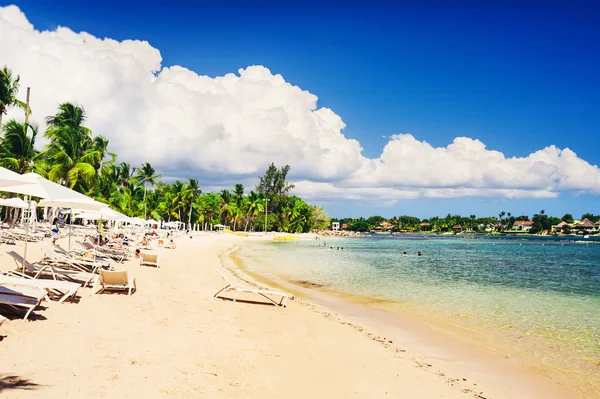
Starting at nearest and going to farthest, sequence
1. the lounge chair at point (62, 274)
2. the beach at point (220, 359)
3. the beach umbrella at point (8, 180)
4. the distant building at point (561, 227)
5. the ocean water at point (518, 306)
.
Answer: the beach at point (220, 359), the beach umbrella at point (8, 180), the ocean water at point (518, 306), the lounge chair at point (62, 274), the distant building at point (561, 227)

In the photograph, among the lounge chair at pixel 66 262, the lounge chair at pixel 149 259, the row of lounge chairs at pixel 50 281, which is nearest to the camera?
the row of lounge chairs at pixel 50 281

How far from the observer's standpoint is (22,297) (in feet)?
21.4

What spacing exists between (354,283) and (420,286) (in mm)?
3107

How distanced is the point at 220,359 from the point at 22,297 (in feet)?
11.4

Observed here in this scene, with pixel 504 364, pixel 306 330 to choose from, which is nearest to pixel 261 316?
pixel 306 330

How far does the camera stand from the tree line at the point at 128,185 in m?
29.9

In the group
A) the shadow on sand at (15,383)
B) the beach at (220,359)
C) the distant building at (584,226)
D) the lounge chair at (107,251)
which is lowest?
the beach at (220,359)

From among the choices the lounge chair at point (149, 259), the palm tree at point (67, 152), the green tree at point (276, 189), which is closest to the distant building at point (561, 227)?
the green tree at point (276, 189)

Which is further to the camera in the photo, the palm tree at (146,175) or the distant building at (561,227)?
the distant building at (561,227)

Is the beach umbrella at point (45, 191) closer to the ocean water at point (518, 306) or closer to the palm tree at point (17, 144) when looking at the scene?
the ocean water at point (518, 306)

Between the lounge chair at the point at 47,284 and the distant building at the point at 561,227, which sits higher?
the distant building at the point at 561,227

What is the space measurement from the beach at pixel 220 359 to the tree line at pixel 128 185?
25.9 metres

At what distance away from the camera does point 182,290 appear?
12.0 meters

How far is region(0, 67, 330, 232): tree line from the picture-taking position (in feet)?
98.2
